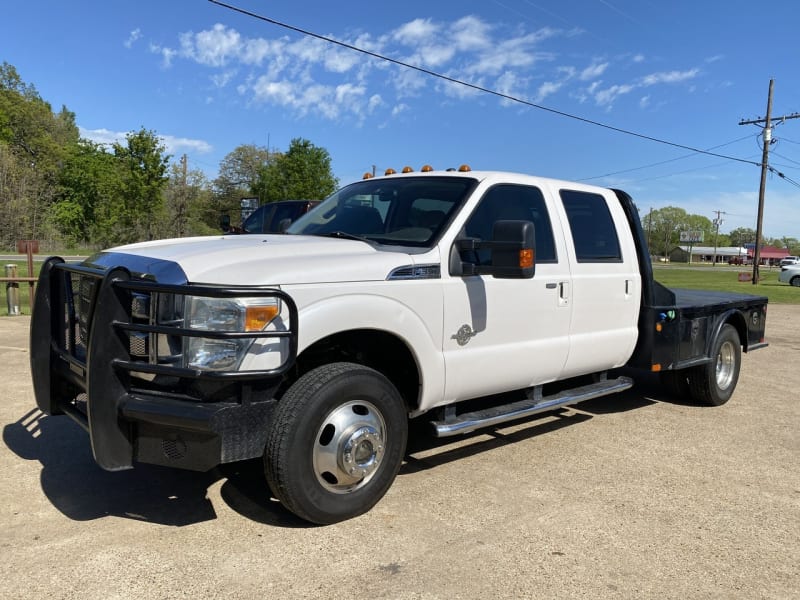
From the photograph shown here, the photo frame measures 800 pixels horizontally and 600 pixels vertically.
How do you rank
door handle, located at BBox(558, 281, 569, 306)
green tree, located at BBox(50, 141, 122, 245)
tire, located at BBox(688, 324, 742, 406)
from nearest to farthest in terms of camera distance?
door handle, located at BBox(558, 281, 569, 306) → tire, located at BBox(688, 324, 742, 406) → green tree, located at BBox(50, 141, 122, 245)

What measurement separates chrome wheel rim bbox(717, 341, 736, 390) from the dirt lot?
127 cm

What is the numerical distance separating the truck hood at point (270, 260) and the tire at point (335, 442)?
52 centimetres

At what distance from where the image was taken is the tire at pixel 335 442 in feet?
10.2

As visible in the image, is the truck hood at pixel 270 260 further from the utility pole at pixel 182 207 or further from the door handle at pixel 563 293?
the utility pole at pixel 182 207

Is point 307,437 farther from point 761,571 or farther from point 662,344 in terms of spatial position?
point 662,344

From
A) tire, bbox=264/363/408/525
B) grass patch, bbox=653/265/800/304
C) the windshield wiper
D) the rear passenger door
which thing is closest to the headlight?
tire, bbox=264/363/408/525

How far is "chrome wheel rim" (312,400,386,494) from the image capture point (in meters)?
3.29

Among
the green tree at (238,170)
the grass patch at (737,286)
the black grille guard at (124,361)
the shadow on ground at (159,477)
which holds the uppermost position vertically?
the green tree at (238,170)

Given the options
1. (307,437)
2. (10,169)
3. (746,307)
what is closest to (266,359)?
(307,437)

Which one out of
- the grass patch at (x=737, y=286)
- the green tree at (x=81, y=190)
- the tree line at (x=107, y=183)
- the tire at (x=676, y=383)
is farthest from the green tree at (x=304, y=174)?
the tire at (x=676, y=383)

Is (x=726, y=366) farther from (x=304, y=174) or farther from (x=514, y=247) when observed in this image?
(x=304, y=174)

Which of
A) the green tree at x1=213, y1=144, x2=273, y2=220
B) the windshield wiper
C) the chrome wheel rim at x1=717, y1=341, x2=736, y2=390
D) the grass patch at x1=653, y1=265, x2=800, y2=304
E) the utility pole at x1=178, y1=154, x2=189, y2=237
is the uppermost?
the green tree at x1=213, y1=144, x2=273, y2=220

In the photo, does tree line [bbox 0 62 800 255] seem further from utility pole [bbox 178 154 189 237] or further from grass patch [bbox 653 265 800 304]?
grass patch [bbox 653 265 800 304]

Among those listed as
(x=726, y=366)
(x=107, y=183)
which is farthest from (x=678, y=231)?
(x=726, y=366)
